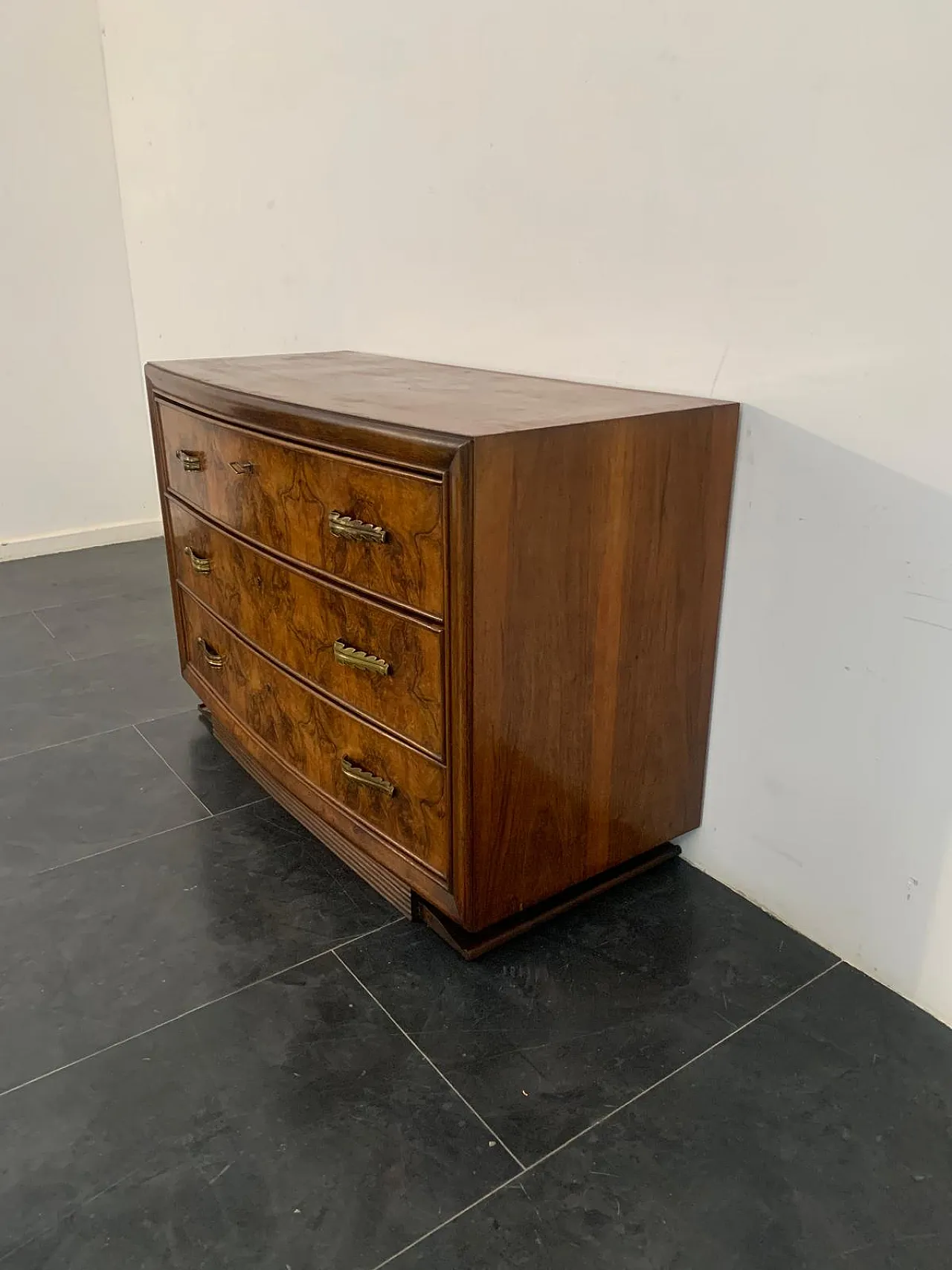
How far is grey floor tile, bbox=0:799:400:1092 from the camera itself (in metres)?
1.19

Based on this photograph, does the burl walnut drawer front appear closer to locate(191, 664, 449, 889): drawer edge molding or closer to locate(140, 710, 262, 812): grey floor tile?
locate(191, 664, 449, 889): drawer edge molding

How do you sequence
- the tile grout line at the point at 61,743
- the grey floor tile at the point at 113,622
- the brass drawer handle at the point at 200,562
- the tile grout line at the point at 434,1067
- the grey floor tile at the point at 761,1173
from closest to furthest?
the grey floor tile at the point at 761,1173 → the tile grout line at the point at 434,1067 → the brass drawer handle at the point at 200,562 → the tile grout line at the point at 61,743 → the grey floor tile at the point at 113,622

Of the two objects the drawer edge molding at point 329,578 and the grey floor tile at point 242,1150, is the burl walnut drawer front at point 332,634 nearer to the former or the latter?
the drawer edge molding at point 329,578

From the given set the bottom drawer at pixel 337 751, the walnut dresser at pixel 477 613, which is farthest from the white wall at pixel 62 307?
the walnut dresser at pixel 477 613

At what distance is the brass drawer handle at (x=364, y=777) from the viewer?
1292mm

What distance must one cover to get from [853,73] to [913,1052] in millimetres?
1149

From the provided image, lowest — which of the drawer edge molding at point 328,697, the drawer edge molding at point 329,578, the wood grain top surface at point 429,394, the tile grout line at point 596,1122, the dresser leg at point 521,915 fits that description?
the tile grout line at point 596,1122

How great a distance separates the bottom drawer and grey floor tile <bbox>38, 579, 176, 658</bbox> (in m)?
0.72

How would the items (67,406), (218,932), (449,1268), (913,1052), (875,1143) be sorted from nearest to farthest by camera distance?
1. (449,1268)
2. (875,1143)
3. (913,1052)
4. (218,932)
5. (67,406)

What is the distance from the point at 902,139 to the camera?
3.33ft

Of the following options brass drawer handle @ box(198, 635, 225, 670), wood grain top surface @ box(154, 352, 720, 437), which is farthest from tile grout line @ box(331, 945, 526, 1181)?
wood grain top surface @ box(154, 352, 720, 437)

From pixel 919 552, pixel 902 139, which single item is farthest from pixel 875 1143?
pixel 902 139

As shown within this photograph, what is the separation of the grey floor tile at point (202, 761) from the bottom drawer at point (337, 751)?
14 centimetres

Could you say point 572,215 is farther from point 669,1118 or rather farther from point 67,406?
point 67,406
